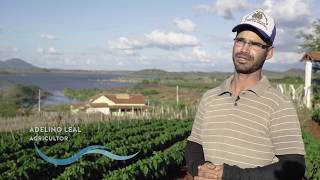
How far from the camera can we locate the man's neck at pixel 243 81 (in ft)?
8.39

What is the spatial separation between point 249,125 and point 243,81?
0.27 meters

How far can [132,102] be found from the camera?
5566cm

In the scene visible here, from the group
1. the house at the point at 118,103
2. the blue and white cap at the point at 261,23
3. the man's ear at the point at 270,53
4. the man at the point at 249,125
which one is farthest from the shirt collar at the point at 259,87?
the house at the point at 118,103

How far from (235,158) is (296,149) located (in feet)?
1.10

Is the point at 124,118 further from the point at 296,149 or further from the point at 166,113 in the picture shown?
the point at 296,149

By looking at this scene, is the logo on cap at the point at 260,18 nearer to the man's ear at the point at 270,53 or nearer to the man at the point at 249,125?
the man at the point at 249,125

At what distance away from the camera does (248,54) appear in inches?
98.3

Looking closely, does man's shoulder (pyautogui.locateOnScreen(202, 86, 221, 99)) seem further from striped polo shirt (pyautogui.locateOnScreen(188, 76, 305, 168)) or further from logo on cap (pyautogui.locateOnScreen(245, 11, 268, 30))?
logo on cap (pyautogui.locateOnScreen(245, 11, 268, 30))

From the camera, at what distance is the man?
2.32 meters

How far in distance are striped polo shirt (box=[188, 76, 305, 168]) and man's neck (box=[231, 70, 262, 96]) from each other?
0.10 feet

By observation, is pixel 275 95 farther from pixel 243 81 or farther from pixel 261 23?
pixel 261 23

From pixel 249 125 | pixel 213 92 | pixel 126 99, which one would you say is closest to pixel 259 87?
pixel 249 125

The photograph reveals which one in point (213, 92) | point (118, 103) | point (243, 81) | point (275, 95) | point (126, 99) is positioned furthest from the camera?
point (126, 99)

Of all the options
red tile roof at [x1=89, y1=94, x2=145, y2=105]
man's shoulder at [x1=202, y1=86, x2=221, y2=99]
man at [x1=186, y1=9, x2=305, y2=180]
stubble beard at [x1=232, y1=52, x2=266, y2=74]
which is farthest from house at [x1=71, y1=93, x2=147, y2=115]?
stubble beard at [x1=232, y1=52, x2=266, y2=74]
